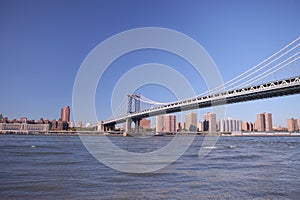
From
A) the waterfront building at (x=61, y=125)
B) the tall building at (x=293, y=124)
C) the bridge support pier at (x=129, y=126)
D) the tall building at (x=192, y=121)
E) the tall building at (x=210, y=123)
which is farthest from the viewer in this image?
the tall building at (x=293, y=124)

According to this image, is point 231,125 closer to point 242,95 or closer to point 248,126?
point 248,126

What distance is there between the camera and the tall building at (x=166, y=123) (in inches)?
4853

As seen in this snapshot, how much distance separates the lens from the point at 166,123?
128m

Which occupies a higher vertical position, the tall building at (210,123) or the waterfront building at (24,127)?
the tall building at (210,123)

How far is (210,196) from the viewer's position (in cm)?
677

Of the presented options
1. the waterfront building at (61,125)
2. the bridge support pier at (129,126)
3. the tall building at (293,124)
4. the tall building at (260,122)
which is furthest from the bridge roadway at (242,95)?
the tall building at (293,124)

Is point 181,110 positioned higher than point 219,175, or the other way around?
point 181,110

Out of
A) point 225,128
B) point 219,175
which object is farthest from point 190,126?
point 219,175

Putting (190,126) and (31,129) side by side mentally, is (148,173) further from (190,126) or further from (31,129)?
(31,129)

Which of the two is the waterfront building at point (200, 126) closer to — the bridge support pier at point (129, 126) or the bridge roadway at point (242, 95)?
the bridge support pier at point (129, 126)

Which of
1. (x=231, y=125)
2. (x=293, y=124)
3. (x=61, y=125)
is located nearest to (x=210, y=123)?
(x=231, y=125)

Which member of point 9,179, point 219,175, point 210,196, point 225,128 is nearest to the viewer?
point 210,196

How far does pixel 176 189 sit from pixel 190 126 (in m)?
120

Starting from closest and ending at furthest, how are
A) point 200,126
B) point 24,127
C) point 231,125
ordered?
1. point 24,127
2. point 200,126
3. point 231,125
